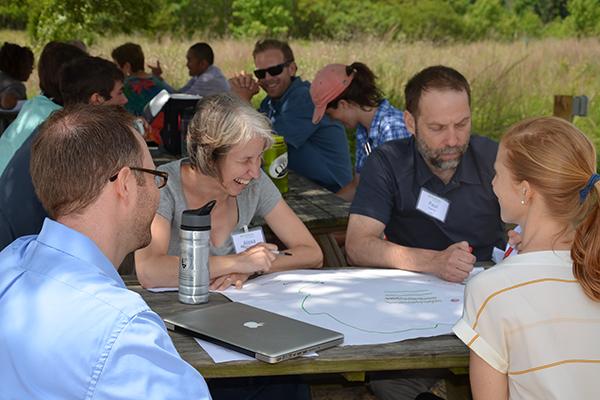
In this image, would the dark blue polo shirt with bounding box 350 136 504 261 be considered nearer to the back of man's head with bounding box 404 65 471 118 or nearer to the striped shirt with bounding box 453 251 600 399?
the back of man's head with bounding box 404 65 471 118

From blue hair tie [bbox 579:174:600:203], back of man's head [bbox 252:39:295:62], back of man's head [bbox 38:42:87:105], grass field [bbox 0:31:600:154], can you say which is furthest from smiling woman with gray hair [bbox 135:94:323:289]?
grass field [bbox 0:31:600:154]

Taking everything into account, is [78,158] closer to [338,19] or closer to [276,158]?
[276,158]

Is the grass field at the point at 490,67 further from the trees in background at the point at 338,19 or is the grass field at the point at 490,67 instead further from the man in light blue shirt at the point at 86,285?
the man in light blue shirt at the point at 86,285

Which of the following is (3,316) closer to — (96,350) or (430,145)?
(96,350)

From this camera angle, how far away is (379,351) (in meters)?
2.12

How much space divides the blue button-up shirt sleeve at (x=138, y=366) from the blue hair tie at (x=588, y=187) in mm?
1018

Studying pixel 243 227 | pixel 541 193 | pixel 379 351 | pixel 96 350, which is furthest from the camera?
pixel 243 227

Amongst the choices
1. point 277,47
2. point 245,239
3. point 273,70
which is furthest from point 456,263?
point 277,47

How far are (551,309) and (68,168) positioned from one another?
3.47 feet

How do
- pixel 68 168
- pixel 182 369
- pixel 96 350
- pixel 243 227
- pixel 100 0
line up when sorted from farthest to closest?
pixel 100 0 → pixel 243 227 → pixel 68 168 → pixel 182 369 → pixel 96 350

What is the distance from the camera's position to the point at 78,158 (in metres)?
1.58

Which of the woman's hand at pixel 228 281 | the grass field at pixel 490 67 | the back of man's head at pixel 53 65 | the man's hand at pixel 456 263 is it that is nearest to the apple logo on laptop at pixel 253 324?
the woman's hand at pixel 228 281

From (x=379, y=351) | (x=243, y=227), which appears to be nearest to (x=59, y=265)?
(x=379, y=351)

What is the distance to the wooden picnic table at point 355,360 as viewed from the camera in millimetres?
2035
